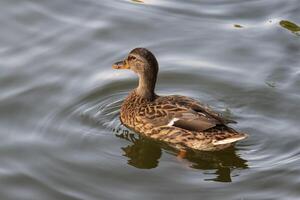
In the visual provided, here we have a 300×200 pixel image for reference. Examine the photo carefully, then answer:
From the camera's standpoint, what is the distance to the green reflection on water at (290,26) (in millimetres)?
12203

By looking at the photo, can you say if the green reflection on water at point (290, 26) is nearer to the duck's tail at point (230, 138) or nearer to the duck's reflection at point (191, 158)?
the duck's reflection at point (191, 158)

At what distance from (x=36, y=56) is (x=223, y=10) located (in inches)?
133

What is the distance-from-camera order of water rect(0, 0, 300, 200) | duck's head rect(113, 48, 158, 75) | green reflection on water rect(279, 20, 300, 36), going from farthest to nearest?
green reflection on water rect(279, 20, 300, 36) < duck's head rect(113, 48, 158, 75) < water rect(0, 0, 300, 200)

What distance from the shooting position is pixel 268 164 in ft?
28.9

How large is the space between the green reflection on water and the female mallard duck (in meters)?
3.21

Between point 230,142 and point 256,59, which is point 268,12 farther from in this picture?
point 230,142

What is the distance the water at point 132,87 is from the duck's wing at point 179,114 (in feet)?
1.08

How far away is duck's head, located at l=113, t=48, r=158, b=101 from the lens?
9914 mm

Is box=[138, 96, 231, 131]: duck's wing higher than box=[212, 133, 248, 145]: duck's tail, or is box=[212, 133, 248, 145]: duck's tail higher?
box=[138, 96, 231, 131]: duck's wing

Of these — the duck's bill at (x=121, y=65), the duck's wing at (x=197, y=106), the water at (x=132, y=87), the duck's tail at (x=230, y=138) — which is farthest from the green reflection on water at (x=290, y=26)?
the duck's tail at (x=230, y=138)

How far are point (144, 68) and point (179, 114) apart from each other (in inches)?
36.6

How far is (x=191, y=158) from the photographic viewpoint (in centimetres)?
923

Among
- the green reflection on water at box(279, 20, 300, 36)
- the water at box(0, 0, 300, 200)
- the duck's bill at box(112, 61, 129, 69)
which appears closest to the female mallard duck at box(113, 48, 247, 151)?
the duck's bill at box(112, 61, 129, 69)

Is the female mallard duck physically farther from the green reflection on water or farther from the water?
the green reflection on water
